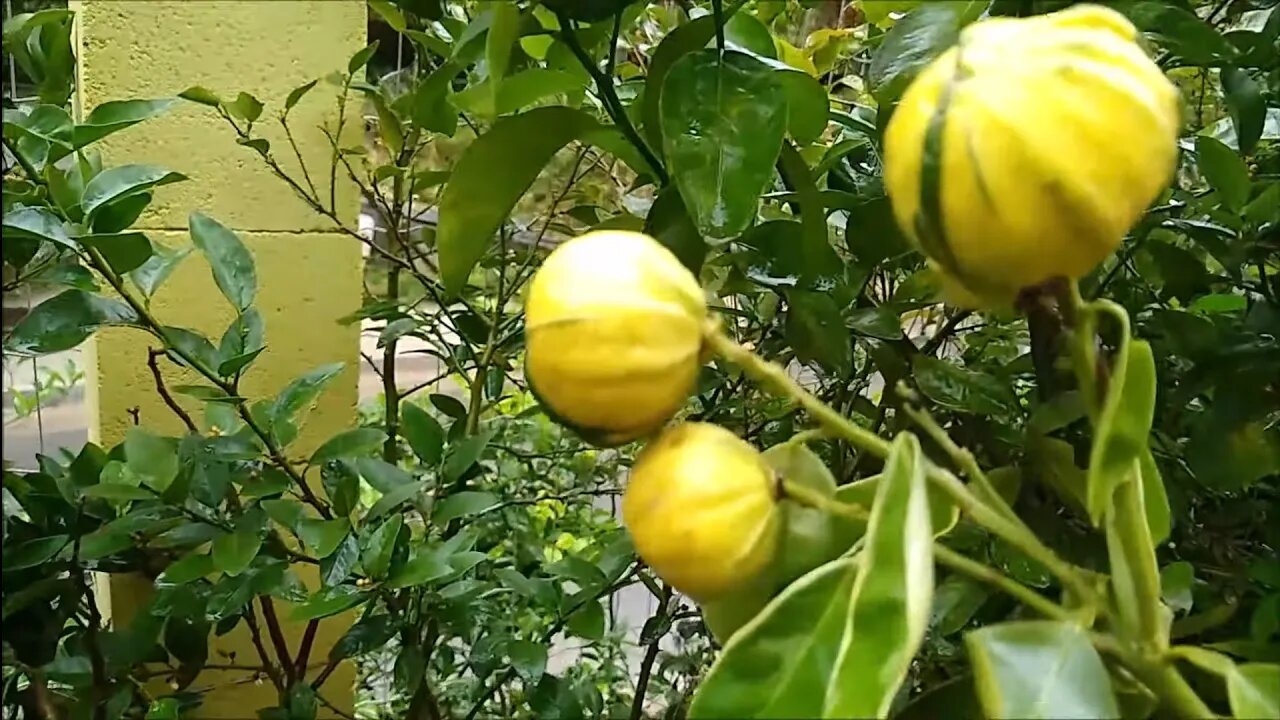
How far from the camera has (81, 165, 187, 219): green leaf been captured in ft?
1.60

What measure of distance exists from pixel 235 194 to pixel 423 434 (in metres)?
0.35

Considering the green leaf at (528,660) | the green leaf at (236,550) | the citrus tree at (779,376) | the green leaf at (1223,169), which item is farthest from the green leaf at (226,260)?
the green leaf at (1223,169)

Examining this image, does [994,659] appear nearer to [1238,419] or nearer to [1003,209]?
[1003,209]

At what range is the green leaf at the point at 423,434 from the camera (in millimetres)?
586

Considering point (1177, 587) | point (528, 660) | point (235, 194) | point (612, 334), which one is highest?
point (612, 334)

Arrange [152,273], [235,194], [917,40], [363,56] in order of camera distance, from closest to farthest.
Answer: [917,40]
[152,273]
[363,56]
[235,194]

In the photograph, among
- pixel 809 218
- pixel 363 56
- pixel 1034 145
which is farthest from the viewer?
pixel 363 56

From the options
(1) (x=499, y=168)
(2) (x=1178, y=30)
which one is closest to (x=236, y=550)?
(1) (x=499, y=168)

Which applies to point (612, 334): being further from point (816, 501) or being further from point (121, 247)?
point (121, 247)

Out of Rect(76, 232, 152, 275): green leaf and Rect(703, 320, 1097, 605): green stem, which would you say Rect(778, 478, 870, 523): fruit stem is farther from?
Rect(76, 232, 152, 275): green leaf

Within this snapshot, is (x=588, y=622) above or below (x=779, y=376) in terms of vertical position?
below

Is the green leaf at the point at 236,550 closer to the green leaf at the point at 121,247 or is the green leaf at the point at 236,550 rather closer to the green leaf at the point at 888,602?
the green leaf at the point at 121,247

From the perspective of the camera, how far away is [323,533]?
→ 0.51 meters

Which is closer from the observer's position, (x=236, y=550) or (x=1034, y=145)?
(x=1034, y=145)
